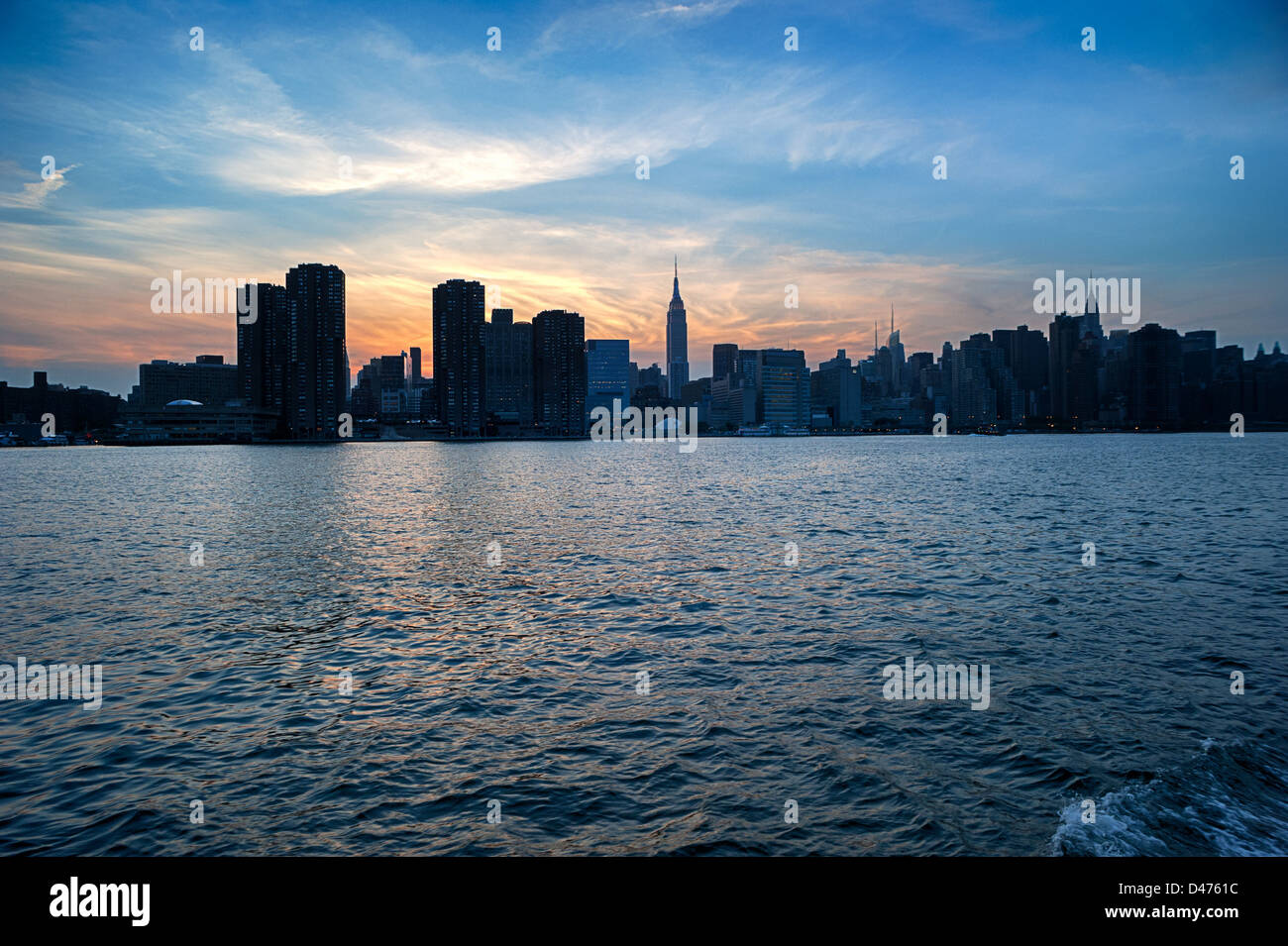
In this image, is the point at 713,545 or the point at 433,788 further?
the point at 713,545

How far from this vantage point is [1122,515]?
197 ft

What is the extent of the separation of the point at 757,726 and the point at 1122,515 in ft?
188

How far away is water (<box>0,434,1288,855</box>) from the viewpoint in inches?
494

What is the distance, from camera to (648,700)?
1847 centimetres

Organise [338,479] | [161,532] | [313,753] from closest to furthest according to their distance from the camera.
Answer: [313,753], [161,532], [338,479]

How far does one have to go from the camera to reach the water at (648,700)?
12547 mm

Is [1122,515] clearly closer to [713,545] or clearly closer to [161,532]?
[713,545]

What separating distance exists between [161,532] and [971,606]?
53386 millimetres

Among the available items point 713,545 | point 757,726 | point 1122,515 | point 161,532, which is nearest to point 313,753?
point 757,726

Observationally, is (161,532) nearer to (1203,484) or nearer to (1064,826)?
(1064,826)

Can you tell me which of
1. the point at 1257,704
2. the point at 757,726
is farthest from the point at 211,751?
the point at 1257,704
